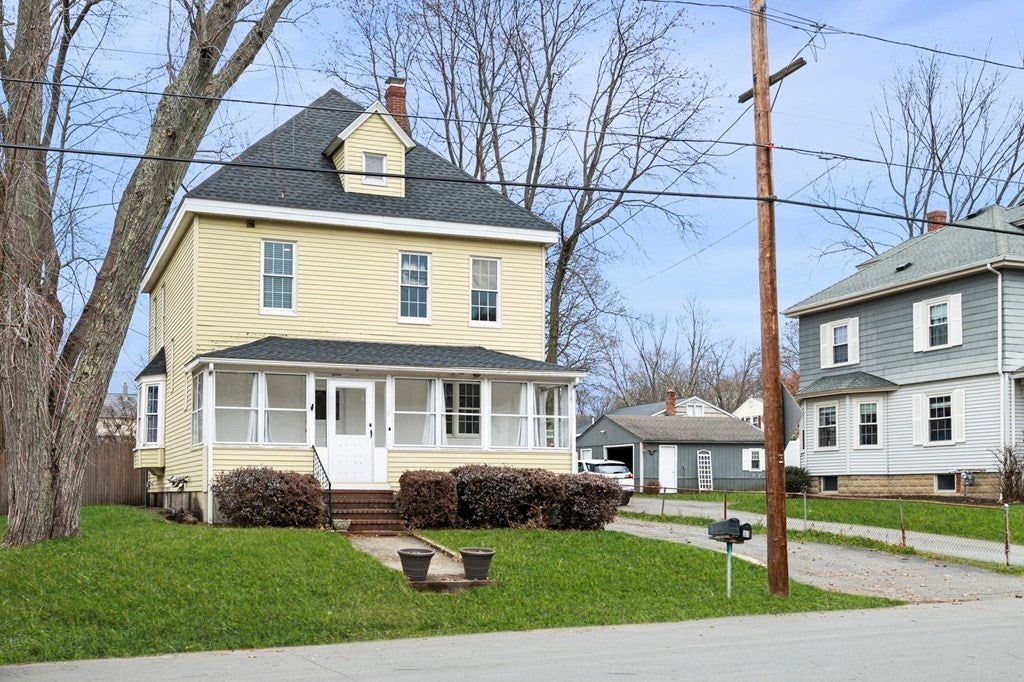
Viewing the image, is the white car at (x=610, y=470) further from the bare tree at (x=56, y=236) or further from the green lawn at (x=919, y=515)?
the bare tree at (x=56, y=236)

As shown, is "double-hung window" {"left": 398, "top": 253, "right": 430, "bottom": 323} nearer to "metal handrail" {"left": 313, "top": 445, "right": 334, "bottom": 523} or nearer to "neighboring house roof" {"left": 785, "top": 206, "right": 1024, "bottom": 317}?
"metal handrail" {"left": 313, "top": 445, "right": 334, "bottom": 523}

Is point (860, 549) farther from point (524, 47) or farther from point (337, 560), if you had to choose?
point (524, 47)

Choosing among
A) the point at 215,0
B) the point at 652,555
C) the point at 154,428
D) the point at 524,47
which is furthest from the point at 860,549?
the point at 524,47

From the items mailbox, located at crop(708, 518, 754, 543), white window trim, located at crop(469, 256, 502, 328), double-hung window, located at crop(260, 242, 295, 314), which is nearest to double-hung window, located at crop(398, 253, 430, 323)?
white window trim, located at crop(469, 256, 502, 328)

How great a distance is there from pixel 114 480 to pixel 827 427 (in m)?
21.6

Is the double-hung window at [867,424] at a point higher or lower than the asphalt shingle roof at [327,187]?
lower

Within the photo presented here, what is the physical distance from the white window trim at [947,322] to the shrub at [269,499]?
19.5 metres

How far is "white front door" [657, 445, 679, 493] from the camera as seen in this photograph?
47.9 meters

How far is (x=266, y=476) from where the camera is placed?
66.8 feet

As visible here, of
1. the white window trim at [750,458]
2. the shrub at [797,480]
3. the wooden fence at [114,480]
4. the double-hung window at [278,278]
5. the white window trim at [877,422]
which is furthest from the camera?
the white window trim at [750,458]

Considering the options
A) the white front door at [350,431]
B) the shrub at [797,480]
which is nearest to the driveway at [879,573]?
the white front door at [350,431]

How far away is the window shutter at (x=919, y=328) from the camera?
3256cm

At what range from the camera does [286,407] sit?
23.2 metres

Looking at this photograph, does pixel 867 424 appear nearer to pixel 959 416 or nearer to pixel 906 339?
pixel 906 339
